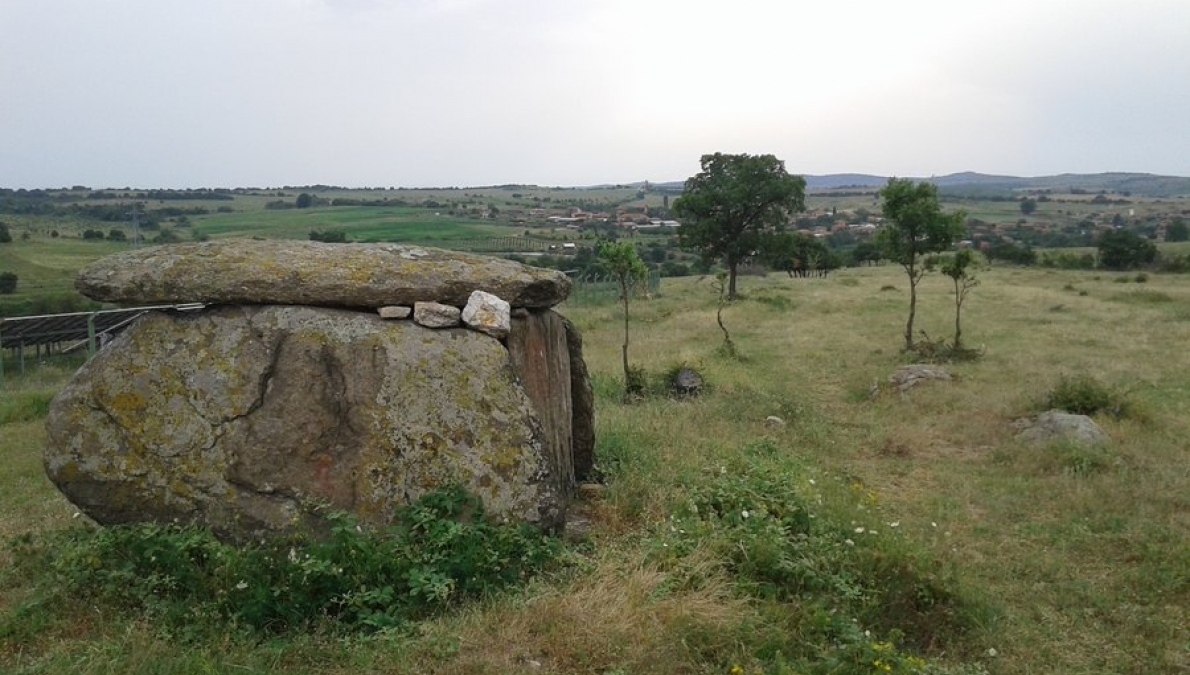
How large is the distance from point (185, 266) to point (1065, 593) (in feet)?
25.2

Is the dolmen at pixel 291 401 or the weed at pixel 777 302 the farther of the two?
the weed at pixel 777 302

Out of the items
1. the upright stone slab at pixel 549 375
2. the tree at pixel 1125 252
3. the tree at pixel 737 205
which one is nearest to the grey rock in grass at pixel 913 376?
the upright stone slab at pixel 549 375

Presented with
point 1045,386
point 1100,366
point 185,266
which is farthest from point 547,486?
point 1100,366

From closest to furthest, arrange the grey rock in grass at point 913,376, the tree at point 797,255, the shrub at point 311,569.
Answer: the shrub at point 311,569 < the grey rock in grass at point 913,376 < the tree at point 797,255

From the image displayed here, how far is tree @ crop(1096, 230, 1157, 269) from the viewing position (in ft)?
146

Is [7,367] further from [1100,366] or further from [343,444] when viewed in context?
[1100,366]

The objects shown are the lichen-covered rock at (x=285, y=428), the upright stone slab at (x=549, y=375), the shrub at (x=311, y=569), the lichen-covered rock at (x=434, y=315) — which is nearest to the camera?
the shrub at (x=311, y=569)

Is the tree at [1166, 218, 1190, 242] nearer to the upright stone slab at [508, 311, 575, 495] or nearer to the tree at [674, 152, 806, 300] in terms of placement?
the tree at [674, 152, 806, 300]

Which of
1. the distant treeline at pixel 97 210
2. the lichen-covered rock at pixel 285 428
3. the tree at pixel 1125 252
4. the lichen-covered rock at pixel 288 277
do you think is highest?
the distant treeline at pixel 97 210

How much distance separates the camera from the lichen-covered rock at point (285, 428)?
6.07m

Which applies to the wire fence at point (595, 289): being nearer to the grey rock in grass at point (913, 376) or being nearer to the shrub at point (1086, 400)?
the grey rock in grass at point (913, 376)

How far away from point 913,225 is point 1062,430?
9.37 meters

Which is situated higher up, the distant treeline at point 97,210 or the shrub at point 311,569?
the distant treeline at point 97,210

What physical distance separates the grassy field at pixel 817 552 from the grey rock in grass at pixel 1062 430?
0.94ft
